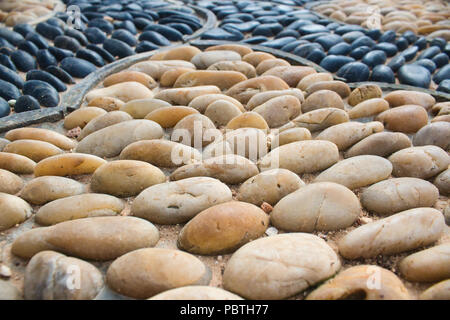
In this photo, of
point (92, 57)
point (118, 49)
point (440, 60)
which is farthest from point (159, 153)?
point (440, 60)

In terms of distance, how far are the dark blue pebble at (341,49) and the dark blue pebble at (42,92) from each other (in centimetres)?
140

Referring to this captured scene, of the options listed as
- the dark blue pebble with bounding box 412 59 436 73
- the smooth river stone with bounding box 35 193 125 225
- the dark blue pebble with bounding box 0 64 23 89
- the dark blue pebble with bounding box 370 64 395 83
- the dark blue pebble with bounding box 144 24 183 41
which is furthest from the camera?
the dark blue pebble with bounding box 144 24 183 41

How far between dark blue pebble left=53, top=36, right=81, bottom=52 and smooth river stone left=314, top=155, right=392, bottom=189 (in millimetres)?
1691

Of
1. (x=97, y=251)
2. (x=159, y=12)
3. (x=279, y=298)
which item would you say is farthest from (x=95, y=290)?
(x=159, y=12)

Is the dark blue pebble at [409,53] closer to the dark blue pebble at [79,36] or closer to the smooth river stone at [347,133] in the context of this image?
the smooth river stone at [347,133]

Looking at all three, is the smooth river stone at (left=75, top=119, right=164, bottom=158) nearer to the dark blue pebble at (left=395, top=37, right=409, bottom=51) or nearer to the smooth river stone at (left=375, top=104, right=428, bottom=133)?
the smooth river stone at (left=375, top=104, right=428, bottom=133)

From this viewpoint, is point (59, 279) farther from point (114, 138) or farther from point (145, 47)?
point (145, 47)

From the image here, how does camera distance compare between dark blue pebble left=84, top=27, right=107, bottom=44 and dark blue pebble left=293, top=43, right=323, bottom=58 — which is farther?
dark blue pebble left=84, top=27, right=107, bottom=44

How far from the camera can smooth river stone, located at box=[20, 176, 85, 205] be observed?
3.46 ft

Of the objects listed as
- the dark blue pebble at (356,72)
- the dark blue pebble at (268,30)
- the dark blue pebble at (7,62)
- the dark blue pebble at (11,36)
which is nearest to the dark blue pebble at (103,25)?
the dark blue pebble at (11,36)

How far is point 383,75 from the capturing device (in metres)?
1.89

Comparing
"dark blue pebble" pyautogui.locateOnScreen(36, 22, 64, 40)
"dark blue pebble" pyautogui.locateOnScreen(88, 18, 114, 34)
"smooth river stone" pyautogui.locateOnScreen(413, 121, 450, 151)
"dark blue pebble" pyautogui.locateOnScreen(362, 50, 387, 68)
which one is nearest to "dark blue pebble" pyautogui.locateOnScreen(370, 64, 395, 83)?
"dark blue pebble" pyautogui.locateOnScreen(362, 50, 387, 68)

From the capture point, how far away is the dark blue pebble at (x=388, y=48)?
7.31ft

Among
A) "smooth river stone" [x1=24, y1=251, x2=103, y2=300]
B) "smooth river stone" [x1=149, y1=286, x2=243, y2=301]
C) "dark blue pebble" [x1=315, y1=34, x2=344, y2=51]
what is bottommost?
"smooth river stone" [x1=24, y1=251, x2=103, y2=300]
